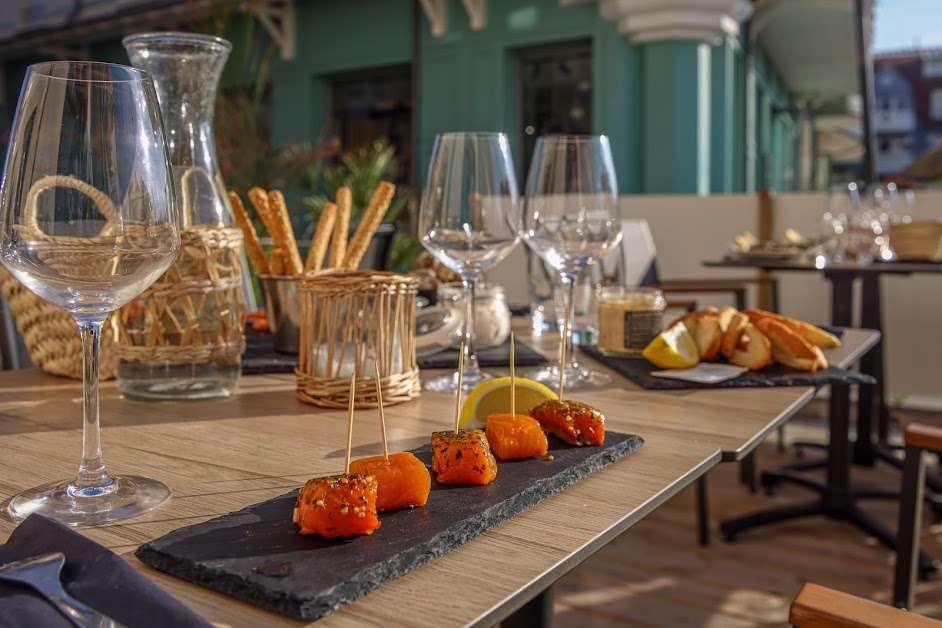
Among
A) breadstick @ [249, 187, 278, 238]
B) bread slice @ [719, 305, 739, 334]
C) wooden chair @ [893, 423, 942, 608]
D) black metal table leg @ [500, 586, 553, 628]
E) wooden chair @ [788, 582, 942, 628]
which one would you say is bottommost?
wooden chair @ [893, 423, 942, 608]

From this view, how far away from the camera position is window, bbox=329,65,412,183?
7.78 meters

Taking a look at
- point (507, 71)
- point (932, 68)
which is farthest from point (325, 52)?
point (932, 68)

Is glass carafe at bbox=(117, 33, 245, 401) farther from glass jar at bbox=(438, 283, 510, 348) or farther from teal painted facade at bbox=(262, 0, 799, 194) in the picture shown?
teal painted facade at bbox=(262, 0, 799, 194)

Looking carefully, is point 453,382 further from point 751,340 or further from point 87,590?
point 87,590

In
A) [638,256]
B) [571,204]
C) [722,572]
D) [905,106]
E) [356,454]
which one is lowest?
[722,572]

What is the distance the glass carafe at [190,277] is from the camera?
909mm

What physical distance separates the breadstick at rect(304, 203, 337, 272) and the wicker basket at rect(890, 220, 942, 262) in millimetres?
2522

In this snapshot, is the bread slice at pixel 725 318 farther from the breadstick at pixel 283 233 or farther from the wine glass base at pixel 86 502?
the wine glass base at pixel 86 502

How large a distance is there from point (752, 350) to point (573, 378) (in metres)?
0.23

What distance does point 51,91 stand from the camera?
0.53m

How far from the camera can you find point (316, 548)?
1.55 feet

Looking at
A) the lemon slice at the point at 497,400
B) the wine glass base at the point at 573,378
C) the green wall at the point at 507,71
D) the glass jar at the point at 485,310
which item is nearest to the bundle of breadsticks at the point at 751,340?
the wine glass base at the point at 573,378

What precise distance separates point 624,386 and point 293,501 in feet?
1.77

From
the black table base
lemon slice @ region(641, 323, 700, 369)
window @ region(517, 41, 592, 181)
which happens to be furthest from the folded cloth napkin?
window @ region(517, 41, 592, 181)
